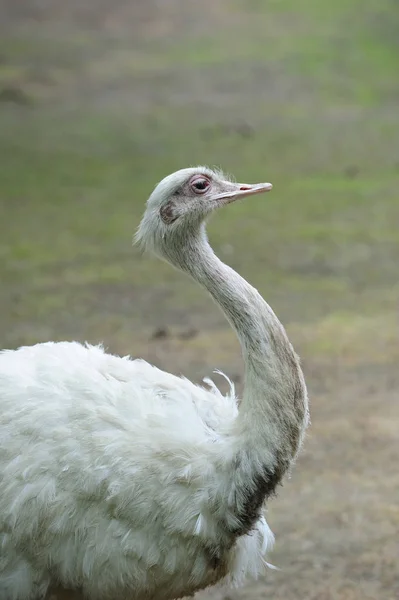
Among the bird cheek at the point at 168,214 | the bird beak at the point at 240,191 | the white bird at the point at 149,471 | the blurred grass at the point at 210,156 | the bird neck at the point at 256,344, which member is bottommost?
the blurred grass at the point at 210,156

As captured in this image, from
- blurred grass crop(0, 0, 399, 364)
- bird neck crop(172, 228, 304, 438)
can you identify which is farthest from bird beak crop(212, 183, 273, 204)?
blurred grass crop(0, 0, 399, 364)

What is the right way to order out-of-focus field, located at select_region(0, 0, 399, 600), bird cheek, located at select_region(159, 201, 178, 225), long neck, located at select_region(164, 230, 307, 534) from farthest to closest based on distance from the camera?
out-of-focus field, located at select_region(0, 0, 399, 600) < bird cheek, located at select_region(159, 201, 178, 225) < long neck, located at select_region(164, 230, 307, 534)

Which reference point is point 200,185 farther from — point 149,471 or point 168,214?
point 149,471

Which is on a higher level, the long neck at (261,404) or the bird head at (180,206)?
the bird head at (180,206)

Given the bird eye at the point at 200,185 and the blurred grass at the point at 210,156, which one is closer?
the bird eye at the point at 200,185

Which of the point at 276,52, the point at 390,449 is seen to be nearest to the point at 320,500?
the point at 390,449

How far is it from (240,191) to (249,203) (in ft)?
23.8

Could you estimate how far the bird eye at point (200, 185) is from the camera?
414cm

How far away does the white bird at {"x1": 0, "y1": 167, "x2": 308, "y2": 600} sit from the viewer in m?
3.87

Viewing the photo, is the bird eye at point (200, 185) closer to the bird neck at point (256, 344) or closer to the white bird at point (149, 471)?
the white bird at point (149, 471)

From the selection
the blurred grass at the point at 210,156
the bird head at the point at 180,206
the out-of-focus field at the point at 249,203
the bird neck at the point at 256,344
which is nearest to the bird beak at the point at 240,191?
the bird head at the point at 180,206

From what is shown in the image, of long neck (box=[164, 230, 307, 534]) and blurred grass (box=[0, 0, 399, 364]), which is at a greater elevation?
long neck (box=[164, 230, 307, 534])

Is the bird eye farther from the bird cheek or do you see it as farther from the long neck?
the long neck

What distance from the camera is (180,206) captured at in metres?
4.09
